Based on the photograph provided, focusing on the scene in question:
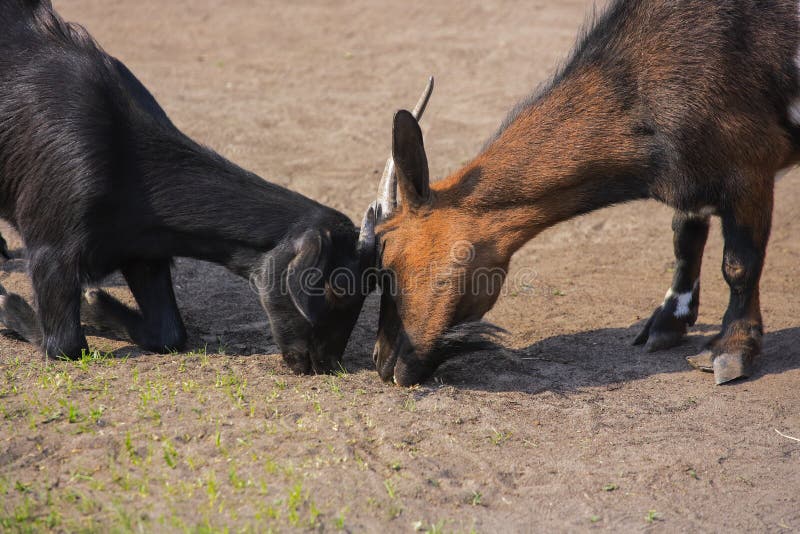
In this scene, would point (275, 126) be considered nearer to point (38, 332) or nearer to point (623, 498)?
point (38, 332)

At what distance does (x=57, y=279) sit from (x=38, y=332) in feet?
1.38

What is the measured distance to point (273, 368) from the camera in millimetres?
5324

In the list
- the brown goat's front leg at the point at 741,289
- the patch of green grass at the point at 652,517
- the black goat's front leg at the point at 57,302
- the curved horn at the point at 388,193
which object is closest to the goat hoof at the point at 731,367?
the brown goat's front leg at the point at 741,289

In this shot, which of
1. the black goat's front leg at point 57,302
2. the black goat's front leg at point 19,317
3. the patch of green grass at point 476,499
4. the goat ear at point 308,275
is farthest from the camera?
the black goat's front leg at point 19,317

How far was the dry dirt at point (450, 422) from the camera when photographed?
3898 millimetres

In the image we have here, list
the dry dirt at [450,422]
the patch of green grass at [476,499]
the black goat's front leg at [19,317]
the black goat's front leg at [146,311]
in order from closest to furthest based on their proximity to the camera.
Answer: the dry dirt at [450,422], the patch of green grass at [476,499], the black goat's front leg at [19,317], the black goat's front leg at [146,311]

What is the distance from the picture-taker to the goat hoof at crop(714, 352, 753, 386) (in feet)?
17.6

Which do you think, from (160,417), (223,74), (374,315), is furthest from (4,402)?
(223,74)

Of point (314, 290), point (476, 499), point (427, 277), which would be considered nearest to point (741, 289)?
point (427, 277)

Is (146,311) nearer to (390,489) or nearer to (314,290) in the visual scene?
(314,290)

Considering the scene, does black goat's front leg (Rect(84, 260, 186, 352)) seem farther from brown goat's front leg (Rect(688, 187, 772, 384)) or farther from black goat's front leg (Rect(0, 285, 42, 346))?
brown goat's front leg (Rect(688, 187, 772, 384))

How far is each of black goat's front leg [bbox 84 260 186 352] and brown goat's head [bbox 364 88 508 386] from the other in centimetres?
135

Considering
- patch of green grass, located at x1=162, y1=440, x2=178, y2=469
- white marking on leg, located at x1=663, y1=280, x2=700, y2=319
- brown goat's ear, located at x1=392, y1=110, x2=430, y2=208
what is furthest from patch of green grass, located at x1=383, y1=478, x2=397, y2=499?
white marking on leg, located at x1=663, y1=280, x2=700, y2=319

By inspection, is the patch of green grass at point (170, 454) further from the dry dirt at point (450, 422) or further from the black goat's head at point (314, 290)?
the black goat's head at point (314, 290)
